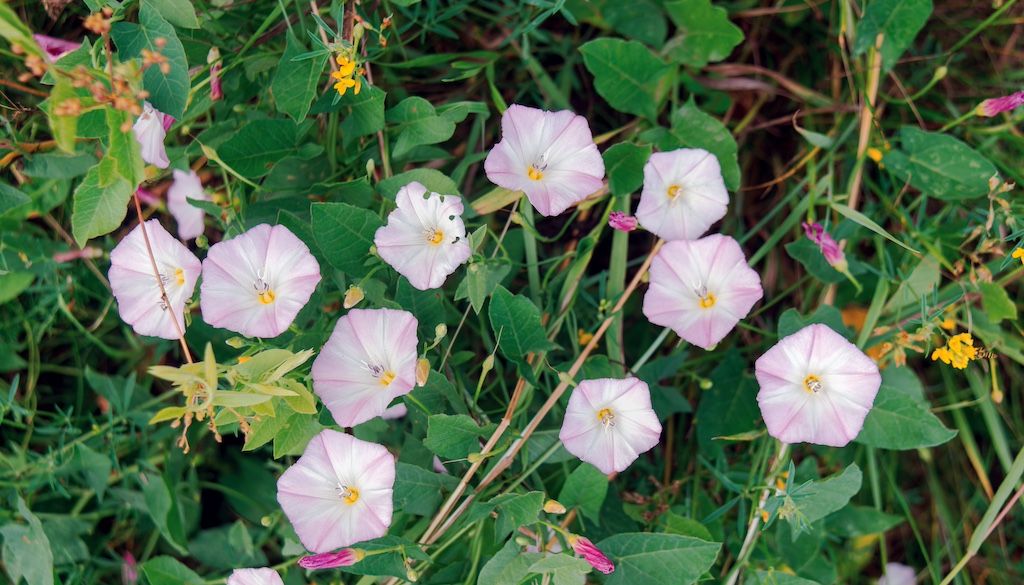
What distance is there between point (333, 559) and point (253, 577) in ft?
0.63

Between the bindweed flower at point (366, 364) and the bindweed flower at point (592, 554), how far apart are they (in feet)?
1.08

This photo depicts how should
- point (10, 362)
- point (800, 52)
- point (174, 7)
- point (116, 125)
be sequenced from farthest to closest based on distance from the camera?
point (800, 52)
point (10, 362)
point (174, 7)
point (116, 125)

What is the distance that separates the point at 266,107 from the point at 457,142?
415 millimetres

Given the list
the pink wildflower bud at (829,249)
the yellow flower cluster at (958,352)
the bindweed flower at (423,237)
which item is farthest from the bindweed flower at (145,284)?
the yellow flower cluster at (958,352)

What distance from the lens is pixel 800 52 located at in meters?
1.83

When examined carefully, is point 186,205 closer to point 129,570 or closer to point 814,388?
point 129,570

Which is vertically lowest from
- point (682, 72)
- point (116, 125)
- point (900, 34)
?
point (682, 72)

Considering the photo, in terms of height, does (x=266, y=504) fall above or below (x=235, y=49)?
below

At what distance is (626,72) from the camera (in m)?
1.49

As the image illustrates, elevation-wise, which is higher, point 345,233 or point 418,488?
point 345,233

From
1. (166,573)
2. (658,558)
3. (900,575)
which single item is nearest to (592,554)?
(658,558)

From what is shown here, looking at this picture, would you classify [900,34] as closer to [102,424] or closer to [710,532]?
[710,532]

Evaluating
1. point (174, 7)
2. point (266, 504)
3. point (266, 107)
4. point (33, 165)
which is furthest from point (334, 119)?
point (266, 504)

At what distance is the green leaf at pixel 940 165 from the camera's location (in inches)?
57.1
